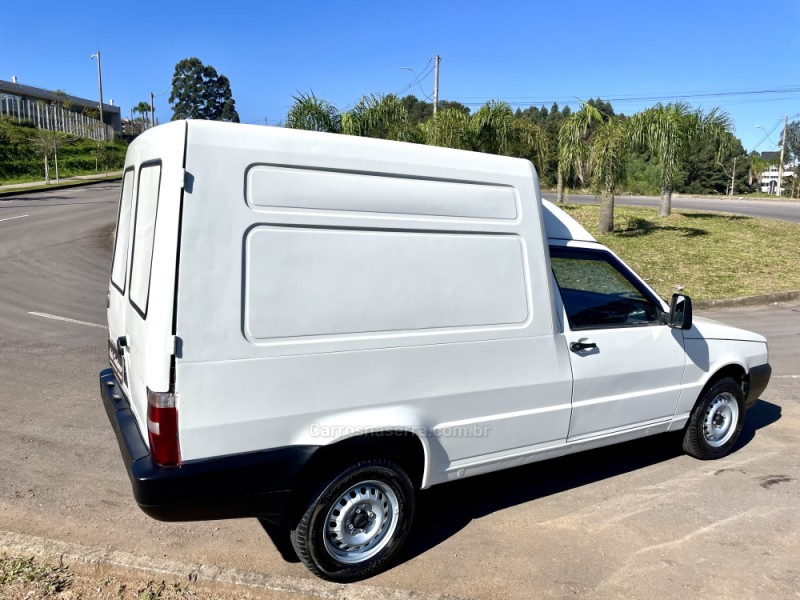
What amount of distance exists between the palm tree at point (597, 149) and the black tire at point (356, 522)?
1541 cm

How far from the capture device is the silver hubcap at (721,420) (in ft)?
16.5

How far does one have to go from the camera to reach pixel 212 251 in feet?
9.48

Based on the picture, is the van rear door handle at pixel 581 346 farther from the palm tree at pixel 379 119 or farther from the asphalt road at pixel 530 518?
the palm tree at pixel 379 119

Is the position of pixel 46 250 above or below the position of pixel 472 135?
below

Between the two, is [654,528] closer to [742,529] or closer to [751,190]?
[742,529]

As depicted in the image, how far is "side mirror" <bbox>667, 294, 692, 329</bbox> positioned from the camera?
427 cm

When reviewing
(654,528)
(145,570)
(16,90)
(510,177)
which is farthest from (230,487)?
(16,90)

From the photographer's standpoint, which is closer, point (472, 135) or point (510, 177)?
point (510, 177)

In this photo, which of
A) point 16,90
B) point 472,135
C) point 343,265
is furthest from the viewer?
point 16,90

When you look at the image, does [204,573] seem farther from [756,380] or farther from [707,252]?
[707,252]

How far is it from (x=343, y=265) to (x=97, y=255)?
1320 centimetres

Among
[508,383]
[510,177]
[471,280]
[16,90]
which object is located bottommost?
[508,383]

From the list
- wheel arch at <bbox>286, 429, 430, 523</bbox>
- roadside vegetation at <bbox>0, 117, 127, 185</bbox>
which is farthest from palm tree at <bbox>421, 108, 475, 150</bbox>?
roadside vegetation at <bbox>0, 117, 127, 185</bbox>

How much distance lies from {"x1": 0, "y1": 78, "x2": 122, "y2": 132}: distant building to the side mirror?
5405 centimetres
